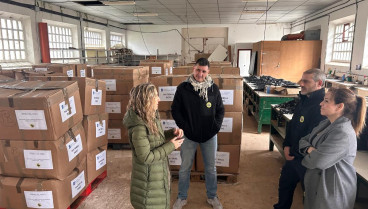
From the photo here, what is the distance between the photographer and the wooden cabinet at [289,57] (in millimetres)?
6852

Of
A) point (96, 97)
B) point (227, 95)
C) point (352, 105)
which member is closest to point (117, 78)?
point (96, 97)

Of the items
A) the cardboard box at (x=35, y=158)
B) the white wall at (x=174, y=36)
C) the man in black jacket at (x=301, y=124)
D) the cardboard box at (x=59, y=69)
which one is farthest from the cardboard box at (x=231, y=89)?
the white wall at (x=174, y=36)

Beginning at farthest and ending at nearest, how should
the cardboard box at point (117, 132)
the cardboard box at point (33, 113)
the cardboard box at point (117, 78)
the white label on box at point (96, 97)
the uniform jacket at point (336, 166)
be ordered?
1. the cardboard box at point (117, 132)
2. the cardboard box at point (117, 78)
3. the white label on box at point (96, 97)
4. the cardboard box at point (33, 113)
5. the uniform jacket at point (336, 166)

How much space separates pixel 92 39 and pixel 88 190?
26.3 feet

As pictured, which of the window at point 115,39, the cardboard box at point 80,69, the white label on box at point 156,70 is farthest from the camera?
the window at point 115,39

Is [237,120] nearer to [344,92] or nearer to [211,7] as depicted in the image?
[344,92]

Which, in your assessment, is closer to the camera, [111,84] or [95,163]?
[95,163]

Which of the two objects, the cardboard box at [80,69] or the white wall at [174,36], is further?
the white wall at [174,36]

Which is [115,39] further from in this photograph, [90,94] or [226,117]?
[226,117]

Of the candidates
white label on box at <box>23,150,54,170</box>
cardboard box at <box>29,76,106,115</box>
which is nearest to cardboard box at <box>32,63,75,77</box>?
cardboard box at <box>29,76,106,115</box>

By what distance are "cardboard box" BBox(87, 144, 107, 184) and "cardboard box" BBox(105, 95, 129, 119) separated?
954 mm

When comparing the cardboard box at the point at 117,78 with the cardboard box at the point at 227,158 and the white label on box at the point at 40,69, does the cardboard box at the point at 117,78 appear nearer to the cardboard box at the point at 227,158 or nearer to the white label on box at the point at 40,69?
the white label on box at the point at 40,69

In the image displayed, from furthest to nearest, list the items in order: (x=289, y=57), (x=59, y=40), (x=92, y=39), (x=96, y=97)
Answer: (x=92, y=39)
(x=59, y=40)
(x=289, y=57)
(x=96, y=97)

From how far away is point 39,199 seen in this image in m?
1.91
